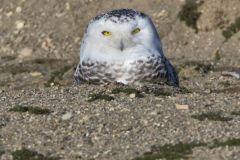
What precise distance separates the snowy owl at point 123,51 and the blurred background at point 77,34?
7.69 meters

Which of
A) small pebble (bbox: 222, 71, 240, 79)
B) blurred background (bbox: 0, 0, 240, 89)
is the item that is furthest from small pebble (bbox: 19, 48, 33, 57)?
small pebble (bbox: 222, 71, 240, 79)

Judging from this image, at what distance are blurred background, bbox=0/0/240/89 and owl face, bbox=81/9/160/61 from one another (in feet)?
25.2

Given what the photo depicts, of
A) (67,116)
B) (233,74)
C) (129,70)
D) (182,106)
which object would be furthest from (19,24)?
(67,116)

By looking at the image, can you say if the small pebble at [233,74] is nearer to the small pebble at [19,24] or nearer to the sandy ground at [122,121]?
the sandy ground at [122,121]

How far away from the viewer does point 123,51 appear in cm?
1326

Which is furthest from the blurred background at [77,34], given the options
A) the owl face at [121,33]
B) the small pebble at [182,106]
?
the small pebble at [182,106]

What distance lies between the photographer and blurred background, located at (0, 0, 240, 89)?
904 inches

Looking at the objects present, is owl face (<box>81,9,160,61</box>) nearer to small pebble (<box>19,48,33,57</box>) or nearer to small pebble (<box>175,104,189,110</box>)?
small pebble (<box>175,104,189,110</box>)

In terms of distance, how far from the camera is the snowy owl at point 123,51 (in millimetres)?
13172

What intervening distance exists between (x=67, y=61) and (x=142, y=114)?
13.0 meters

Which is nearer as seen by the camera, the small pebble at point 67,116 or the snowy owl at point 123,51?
the small pebble at point 67,116

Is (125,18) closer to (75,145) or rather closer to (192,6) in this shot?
(75,145)

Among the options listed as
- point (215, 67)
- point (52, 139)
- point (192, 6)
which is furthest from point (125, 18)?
point (192, 6)

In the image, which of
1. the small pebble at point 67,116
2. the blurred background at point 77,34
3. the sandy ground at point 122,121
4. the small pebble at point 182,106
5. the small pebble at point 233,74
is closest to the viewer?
the sandy ground at point 122,121
